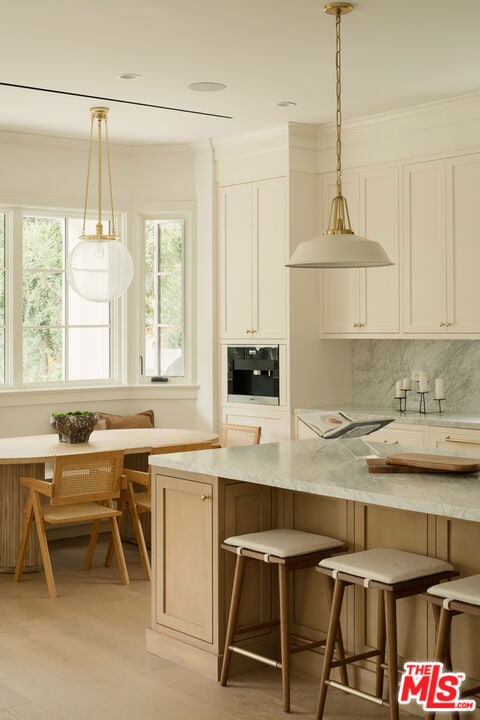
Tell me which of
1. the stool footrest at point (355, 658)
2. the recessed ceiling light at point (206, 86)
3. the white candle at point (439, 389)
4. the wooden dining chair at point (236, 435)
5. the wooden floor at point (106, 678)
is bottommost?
the wooden floor at point (106, 678)

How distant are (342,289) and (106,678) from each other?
11.5 feet

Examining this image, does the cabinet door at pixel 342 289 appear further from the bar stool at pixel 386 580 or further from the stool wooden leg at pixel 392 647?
the stool wooden leg at pixel 392 647

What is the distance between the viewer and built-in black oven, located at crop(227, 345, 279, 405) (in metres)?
6.58

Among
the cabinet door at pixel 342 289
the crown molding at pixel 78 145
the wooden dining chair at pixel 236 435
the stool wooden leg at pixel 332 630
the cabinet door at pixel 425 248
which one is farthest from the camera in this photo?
the crown molding at pixel 78 145

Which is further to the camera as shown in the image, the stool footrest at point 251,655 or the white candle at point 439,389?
the white candle at point 439,389

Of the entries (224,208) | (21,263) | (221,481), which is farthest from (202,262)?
(221,481)

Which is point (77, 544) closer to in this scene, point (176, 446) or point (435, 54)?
point (176, 446)

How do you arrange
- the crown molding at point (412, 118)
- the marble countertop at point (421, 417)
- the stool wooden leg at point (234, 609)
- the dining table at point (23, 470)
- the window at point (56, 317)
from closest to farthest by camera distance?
1. the stool wooden leg at point (234, 609)
2. the dining table at point (23, 470)
3. the marble countertop at point (421, 417)
4. the crown molding at point (412, 118)
5. the window at point (56, 317)

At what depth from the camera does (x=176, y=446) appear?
17.6 feet

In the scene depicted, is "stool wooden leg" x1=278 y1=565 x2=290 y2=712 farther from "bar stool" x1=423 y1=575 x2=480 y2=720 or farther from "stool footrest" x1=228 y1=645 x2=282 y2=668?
"bar stool" x1=423 y1=575 x2=480 y2=720

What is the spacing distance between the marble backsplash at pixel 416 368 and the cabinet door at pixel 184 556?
2.73 m

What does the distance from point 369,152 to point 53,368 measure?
2.84m

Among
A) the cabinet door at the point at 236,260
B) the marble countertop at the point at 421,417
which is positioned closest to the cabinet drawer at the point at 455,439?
the marble countertop at the point at 421,417

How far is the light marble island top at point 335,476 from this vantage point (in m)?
2.99
